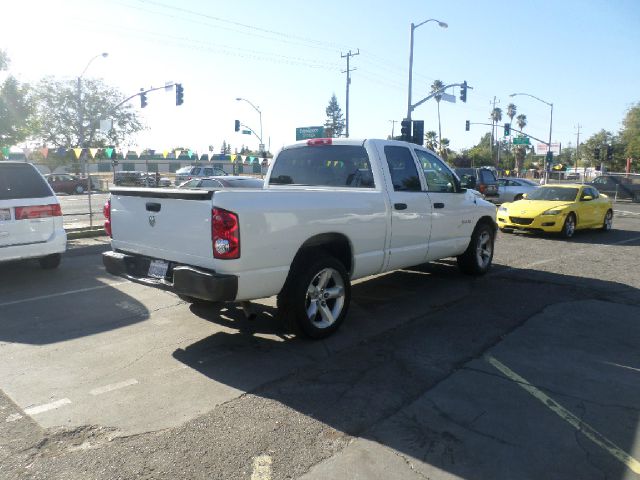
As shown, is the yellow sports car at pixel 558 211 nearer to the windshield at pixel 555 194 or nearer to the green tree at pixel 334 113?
the windshield at pixel 555 194

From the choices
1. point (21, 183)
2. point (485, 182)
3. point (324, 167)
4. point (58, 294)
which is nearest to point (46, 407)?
point (58, 294)

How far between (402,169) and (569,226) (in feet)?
28.7

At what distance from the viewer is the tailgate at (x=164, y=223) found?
4172 mm

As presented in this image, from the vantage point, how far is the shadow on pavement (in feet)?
10.1

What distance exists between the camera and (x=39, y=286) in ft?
23.5

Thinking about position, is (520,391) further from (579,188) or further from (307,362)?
(579,188)

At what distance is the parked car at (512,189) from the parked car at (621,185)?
11.0 meters

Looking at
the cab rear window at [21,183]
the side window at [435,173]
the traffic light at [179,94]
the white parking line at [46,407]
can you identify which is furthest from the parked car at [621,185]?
the white parking line at [46,407]

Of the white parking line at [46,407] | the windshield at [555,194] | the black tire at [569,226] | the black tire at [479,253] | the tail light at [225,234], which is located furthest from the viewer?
the windshield at [555,194]

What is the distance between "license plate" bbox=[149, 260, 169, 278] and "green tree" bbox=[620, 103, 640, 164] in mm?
64471

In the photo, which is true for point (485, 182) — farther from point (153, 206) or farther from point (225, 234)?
point (225, 234)

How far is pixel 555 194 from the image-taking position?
13992 millimetres

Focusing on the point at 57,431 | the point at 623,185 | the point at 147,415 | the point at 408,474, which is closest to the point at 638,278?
the point at 408,474

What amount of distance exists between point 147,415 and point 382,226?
122 inches
